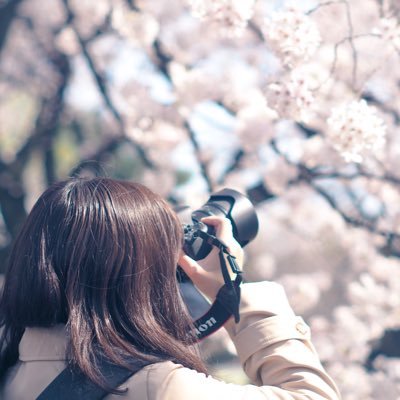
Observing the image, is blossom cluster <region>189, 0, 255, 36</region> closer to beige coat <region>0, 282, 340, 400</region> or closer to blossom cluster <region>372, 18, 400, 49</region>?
blossom cluster <region>372, 18, 400, 49</region>

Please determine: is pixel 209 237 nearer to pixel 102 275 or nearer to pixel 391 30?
pixel 102 275

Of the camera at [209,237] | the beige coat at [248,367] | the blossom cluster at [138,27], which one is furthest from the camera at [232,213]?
the blossom cluster at [138,27]

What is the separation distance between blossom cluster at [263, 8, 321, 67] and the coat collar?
1.46 meters

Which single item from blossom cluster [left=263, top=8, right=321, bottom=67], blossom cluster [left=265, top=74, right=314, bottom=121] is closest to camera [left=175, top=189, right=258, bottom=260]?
blossom cluster [left=265, top=74, right=314, bottom=121]

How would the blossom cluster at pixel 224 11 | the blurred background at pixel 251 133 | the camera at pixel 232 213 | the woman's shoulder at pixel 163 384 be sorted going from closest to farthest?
1. the woman's shoulder at pixel 163 384
2. the camera at pixel 232 213
3. the blossom cluster at pixel 224 11
4. the blurred background at pixel 251 133

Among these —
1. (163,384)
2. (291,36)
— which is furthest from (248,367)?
(291,36)

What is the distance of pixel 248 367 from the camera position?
1.13m

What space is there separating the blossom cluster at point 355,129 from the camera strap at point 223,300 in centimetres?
106

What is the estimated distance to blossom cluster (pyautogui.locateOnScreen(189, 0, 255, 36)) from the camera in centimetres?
238

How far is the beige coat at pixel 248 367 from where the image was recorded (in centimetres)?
94

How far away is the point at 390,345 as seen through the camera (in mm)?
3684

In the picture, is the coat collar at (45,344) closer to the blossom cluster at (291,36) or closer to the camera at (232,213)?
the camera at (232,213)

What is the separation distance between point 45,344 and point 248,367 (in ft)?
1.16

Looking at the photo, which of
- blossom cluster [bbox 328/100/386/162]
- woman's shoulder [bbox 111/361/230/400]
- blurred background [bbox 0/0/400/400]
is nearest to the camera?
woman's shoulder [bbox 111/361/230/400]
